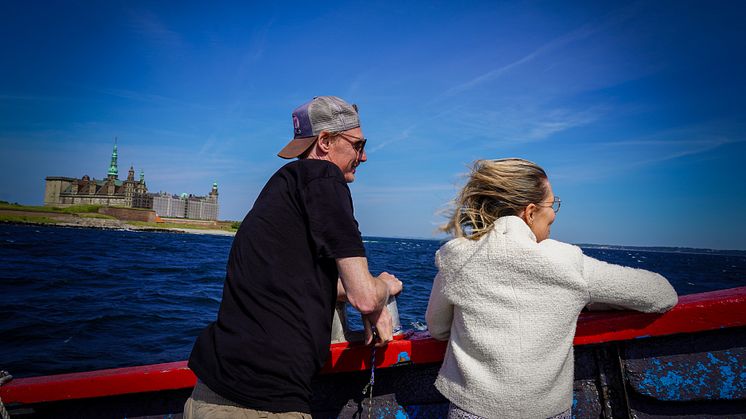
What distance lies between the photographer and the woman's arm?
158cm

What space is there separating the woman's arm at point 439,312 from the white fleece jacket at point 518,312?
6 cm

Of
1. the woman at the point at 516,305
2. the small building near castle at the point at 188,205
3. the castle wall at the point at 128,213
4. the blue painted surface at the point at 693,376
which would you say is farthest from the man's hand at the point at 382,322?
the small building near castle at the point at 188,205

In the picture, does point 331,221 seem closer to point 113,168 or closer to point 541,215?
point 541,215

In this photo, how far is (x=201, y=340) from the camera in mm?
1520

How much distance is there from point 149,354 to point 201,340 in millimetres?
6842

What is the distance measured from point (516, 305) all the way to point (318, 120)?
3.30 feet

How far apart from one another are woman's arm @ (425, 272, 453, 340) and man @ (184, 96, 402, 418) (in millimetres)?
228

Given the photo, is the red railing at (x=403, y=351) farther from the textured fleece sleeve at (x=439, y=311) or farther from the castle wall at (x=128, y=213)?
the castle wall at (x=128, y=213)

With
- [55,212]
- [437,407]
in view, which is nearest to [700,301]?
[437,407]

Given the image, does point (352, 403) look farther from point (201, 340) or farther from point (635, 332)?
point (635, 332)

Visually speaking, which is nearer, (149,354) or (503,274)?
(503,274)

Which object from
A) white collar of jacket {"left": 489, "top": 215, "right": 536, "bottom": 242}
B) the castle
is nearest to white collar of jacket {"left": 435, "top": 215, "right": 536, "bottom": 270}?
white collar of jacket {"left": 489, "top": 215, "right": 536, "bottom": 242}

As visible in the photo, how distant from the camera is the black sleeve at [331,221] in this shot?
137 centimetres

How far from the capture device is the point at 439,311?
5.37 ft
